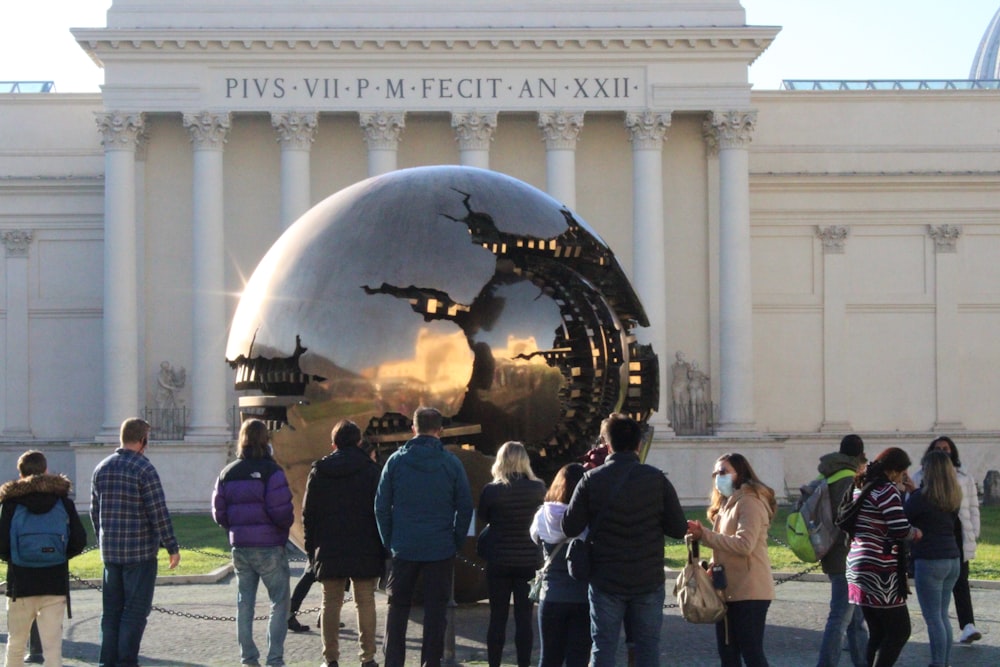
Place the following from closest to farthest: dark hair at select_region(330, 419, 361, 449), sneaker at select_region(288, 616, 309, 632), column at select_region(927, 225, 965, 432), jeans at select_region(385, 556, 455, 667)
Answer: jeans at select_region(385, 556, 455, 667) < dark hair at select_region(330, 419, 361, 449) < sneaker at select_region(288, 616, 309, 632) < column at select_region(927, 225, 965, 432)

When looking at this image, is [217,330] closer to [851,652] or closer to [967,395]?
[967,395]

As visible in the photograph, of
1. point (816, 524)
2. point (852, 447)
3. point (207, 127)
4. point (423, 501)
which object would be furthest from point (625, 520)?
point (207, 127)

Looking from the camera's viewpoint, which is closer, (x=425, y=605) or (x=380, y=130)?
(x=425, y=605)

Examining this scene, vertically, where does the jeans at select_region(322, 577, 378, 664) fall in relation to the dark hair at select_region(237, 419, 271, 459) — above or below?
below

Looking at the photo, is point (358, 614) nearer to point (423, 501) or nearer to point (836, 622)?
point (423, 501)

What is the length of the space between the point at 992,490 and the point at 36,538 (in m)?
28.1

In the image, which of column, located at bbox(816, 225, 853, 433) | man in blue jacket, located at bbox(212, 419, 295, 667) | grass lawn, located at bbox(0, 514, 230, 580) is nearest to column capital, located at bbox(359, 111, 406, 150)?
column, located at bbox(816, 225, 853, 433)

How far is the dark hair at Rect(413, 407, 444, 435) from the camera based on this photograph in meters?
10.5

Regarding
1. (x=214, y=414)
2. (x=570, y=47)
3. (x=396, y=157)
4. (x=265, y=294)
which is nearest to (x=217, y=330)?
(x=214, y=414)

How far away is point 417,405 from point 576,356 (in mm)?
1226

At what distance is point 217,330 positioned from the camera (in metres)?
40.4

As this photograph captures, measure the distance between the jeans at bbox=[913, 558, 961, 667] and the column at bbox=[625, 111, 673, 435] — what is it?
1113 inches

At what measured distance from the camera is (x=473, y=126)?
40.4m

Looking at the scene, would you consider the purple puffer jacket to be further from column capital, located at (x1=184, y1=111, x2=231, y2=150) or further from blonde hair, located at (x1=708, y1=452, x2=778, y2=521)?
column capital, located at (x1=184, y1=111, x2=231, y2=150)
